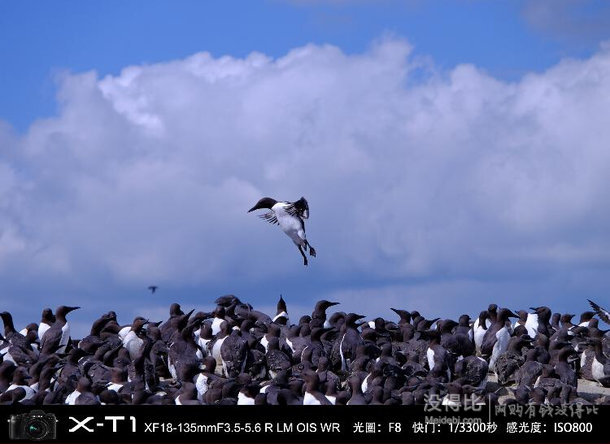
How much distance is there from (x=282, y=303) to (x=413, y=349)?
7.76 m

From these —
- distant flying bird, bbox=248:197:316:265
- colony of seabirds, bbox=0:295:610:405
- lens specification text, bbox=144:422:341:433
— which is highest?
distant flying bird, bbox=248:197:316:265

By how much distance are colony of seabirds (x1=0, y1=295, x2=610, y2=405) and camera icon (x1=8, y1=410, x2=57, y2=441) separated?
3.60 m

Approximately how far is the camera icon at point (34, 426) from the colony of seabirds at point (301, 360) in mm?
3599

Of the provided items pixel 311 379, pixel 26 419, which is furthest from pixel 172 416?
pixel 311 379

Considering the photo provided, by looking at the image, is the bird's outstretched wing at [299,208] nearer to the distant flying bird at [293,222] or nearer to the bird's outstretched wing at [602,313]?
the distant flying bird at [293,222]

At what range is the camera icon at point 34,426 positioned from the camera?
25.0m

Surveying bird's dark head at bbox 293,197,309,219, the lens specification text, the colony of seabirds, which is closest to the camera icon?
the lens specification text

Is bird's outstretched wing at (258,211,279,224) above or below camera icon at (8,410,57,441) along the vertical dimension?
above

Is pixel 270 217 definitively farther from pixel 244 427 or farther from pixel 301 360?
pixel 244 427

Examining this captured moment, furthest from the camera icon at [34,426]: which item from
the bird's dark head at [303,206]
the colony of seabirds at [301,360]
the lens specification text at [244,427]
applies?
the bird's dark head at [303,206]

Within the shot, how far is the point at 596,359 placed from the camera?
35.1 metres

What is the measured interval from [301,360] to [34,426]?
9.62 m

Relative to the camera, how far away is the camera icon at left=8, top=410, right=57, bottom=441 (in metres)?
25.0

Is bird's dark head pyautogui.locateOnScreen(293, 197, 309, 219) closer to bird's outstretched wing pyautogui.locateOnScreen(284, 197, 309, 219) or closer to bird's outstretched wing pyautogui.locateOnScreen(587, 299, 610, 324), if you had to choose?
bird's outstretched wing pyautogui.locateOnScreen(284, 197, 309, 219)
